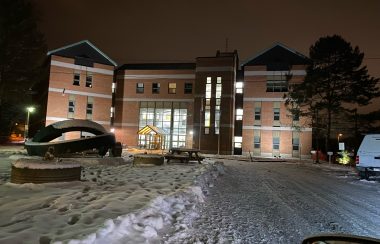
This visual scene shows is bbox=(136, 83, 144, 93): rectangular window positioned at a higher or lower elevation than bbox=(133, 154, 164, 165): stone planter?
higher

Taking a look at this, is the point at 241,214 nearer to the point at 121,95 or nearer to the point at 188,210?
the point at 188,210

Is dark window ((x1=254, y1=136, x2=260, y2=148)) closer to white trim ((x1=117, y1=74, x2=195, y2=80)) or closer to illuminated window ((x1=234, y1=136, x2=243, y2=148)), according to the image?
illuminated window ((x1=234, y1=136, x2=243, y2=148))

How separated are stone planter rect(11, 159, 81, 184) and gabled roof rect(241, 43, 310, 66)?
135ft

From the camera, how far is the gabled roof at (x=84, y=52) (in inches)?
1810

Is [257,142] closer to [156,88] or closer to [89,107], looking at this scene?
[156,88]

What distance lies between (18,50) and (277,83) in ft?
107

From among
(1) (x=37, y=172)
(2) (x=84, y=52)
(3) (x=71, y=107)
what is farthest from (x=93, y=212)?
(2) (x=84, y=52)

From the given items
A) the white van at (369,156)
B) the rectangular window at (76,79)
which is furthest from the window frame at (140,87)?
the white van at (369,156)

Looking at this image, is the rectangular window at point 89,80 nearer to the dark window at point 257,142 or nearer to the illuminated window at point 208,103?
the illuminated window at point 208,103

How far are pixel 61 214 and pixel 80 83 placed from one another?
43.1 meters

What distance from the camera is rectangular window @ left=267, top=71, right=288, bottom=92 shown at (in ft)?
151

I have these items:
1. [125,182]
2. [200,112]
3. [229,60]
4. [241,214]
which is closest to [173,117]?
[200,112]

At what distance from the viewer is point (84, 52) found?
156ft

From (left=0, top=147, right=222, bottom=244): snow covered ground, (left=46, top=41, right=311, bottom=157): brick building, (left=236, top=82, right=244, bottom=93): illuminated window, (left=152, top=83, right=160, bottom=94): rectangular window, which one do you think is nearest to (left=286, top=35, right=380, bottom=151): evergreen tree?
(left=46, top=41, right=311, bottom=157): brick building
